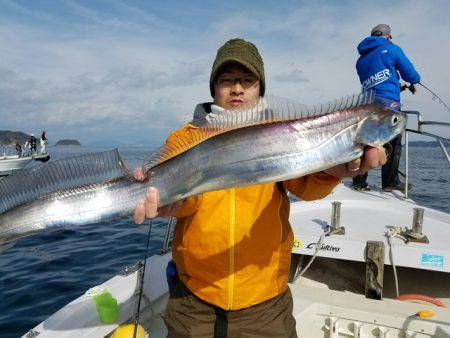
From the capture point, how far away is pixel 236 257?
324 cm

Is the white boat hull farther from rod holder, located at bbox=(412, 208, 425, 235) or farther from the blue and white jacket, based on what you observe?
the blue and white jacket

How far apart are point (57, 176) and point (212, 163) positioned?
127cm

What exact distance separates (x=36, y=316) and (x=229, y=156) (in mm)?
6808

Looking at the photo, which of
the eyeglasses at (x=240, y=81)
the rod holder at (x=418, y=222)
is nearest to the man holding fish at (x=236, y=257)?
the eyeglasses at (x=240, y=81)

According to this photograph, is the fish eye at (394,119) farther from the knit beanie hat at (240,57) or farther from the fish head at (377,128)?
the knit beanie hat at (240,57)

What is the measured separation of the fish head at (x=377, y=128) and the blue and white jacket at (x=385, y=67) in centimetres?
619

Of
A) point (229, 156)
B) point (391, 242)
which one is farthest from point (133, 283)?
point (391, 242)

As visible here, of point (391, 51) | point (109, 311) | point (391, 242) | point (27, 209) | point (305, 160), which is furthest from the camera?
point (391, 51)

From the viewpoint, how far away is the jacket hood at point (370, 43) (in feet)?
27.6

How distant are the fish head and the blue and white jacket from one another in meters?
6.19

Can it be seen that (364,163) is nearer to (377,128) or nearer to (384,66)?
(377,128)

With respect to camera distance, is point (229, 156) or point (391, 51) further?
point (391, 51)

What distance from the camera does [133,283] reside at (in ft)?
17.0

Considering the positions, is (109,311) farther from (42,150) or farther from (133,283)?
(42,150)
